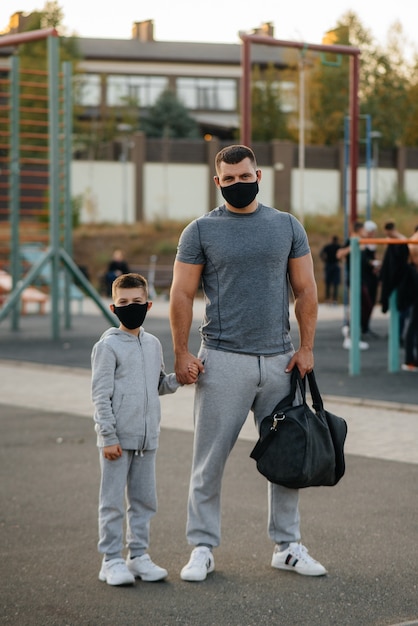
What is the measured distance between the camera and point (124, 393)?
521 centimetres

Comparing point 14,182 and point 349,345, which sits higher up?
point 14,182

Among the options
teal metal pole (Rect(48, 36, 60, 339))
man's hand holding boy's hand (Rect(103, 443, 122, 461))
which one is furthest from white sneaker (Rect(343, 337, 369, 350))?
man's hand holding boy's hand (Rect(103, 443, 122, 461))

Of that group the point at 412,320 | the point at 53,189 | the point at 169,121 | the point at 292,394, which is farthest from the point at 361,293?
the point at 169,121

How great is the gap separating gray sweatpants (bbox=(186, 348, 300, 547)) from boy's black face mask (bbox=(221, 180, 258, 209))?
67cm

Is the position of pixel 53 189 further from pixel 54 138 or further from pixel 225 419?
pixel 225 419

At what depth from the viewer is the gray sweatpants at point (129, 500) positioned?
17.2 feet

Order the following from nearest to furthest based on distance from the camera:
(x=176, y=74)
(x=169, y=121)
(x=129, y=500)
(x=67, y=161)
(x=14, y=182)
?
(x=129, y=500) → (x=14, y=182) → (x=67, y=161) → (x=169, y=121) → (x=176, y=74)

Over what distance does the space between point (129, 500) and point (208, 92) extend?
Answer: 270 feet

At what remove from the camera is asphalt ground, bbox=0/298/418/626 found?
4.79 meters

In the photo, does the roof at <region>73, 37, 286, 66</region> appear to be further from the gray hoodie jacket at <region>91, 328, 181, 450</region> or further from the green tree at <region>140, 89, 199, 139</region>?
the gray hoodie jacket at <region>91, 328, 181, 450</region>

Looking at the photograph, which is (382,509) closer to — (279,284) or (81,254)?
(279,284)

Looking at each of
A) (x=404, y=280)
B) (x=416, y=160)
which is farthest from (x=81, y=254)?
(x=404, y=280)

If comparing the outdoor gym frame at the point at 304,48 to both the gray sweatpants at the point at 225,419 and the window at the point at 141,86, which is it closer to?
the gray sweatpants at the point at 225,419

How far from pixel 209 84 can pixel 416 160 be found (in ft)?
99.3
